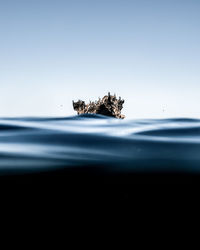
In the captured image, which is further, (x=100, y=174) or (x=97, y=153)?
(x=97, y=153)

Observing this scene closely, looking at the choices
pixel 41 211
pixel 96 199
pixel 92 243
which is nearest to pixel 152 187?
pixel 96 199

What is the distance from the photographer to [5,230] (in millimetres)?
1417

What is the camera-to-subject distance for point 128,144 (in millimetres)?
2381

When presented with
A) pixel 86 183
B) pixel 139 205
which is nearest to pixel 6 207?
pixel 86 183

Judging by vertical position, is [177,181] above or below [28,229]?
above

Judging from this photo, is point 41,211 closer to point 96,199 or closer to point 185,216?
point 96,199

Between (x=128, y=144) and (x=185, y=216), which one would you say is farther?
(x=128, y=144)

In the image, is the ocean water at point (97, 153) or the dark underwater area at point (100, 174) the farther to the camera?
the ocean water at point (97, 153)

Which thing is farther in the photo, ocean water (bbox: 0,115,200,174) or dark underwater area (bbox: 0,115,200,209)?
ocean water (bbox: 0,115,200,174)

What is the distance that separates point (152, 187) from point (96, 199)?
0.34 meters

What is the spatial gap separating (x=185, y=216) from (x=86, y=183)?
1.96ft

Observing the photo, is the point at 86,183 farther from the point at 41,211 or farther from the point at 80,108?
the point at 80,108

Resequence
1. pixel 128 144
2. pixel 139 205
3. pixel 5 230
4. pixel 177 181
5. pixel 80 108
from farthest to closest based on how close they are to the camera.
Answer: pixel 80 108 → pixel 128 144 → pixel 177 181 → pixel 139 205 → pixel 5 230

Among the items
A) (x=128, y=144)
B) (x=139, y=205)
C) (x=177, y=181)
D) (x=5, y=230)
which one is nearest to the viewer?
(x=5, y=230)
